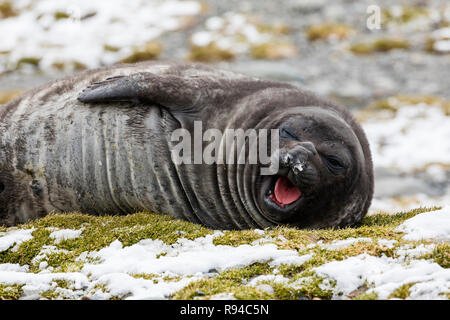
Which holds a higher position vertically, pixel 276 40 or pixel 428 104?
pixel 276 40

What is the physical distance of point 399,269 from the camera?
14.0 ft

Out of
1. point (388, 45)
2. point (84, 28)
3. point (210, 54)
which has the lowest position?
point (210, 54)

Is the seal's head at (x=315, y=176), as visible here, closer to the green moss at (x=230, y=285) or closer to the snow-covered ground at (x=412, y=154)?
the green moss at (x=230, y=285)

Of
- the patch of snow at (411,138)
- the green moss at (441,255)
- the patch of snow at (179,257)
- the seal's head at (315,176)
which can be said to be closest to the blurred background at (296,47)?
the patch of snow at (411,138)

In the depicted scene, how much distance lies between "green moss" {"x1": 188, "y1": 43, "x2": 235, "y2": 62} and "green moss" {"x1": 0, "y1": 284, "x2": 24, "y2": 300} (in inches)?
761

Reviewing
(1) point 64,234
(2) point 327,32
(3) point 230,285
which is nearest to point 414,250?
(3) point 230,285

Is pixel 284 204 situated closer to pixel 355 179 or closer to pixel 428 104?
pixel 355 179

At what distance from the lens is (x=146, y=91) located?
6824mm

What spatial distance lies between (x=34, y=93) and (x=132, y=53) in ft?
53.4

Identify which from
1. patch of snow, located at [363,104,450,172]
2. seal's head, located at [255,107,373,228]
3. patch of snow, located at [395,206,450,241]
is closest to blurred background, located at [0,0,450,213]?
patch of snow, located at [363,104,450,172]

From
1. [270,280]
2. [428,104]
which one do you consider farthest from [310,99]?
[428,104]

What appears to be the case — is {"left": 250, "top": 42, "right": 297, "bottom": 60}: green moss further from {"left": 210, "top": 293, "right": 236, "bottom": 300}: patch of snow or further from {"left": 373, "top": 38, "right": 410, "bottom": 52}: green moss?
{"left": 210, "top": 293, "right": 236, "bottom": 300}: patch of snow

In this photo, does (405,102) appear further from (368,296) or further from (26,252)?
(368,296)

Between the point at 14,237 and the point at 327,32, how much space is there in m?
21.7
